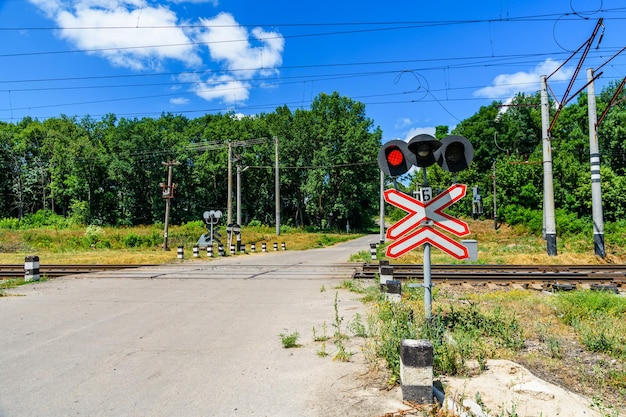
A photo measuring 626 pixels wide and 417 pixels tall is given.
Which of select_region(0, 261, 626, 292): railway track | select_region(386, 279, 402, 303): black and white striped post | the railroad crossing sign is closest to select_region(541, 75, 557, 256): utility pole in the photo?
select_region(0, 261, 626, 292): railway track

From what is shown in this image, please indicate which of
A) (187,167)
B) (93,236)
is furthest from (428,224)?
(187,167)

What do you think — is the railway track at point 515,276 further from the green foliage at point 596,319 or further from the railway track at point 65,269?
the green foliage at point 596,319

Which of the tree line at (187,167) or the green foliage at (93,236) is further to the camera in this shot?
the tree line at (187,167)

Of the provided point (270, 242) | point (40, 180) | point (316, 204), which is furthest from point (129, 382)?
point (40, 180)

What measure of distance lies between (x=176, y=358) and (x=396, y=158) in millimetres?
3919

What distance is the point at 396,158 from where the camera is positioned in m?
5.85

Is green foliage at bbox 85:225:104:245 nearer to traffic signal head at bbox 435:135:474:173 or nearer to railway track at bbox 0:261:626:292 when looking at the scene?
railway track at bbox 0:261:626:292

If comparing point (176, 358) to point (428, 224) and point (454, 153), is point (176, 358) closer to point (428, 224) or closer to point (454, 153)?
point (428, 224)

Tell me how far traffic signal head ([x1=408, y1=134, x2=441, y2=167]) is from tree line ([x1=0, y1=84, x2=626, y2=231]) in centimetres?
5011

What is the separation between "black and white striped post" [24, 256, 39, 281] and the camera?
13.0 m

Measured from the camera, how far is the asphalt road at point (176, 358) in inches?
157

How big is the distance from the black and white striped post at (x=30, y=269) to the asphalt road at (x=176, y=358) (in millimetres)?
3047

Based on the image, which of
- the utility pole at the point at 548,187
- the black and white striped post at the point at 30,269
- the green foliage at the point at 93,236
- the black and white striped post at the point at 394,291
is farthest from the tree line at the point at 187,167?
the black and white striped post at the point at 394,291

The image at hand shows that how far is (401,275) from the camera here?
43.4ft
